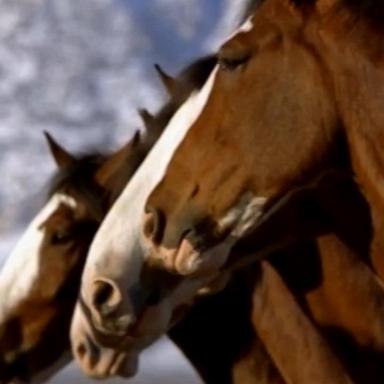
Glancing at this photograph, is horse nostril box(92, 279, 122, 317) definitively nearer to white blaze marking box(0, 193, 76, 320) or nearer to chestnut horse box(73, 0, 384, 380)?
chestnut horse box(73, 0, 384, 380)

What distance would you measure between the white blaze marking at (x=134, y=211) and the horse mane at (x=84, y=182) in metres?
0.56

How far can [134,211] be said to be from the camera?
2.22 m

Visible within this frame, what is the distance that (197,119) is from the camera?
6.85ft

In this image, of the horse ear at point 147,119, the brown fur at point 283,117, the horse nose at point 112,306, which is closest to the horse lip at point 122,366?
the horse nose at point 112,306

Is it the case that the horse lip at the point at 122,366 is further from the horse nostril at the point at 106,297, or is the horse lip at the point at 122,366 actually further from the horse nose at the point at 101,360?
the horse nostril at the point at 106,297

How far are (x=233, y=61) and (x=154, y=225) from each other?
22 centimetres

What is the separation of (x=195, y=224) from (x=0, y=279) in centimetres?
93

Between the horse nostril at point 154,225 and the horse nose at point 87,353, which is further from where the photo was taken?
the horse nose at point 87,353

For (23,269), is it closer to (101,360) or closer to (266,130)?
(101,360)

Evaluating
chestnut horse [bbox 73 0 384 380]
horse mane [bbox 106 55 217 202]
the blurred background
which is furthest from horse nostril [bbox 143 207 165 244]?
the blurred background

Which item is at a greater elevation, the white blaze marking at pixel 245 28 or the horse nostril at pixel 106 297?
the white blaze marking at pixel 245 28

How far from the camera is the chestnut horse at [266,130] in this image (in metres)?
2.00

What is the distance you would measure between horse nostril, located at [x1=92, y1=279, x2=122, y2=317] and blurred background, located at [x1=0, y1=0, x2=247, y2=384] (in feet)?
12.2

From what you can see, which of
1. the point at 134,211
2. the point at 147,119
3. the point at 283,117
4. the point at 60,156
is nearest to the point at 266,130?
the point at 283,117
